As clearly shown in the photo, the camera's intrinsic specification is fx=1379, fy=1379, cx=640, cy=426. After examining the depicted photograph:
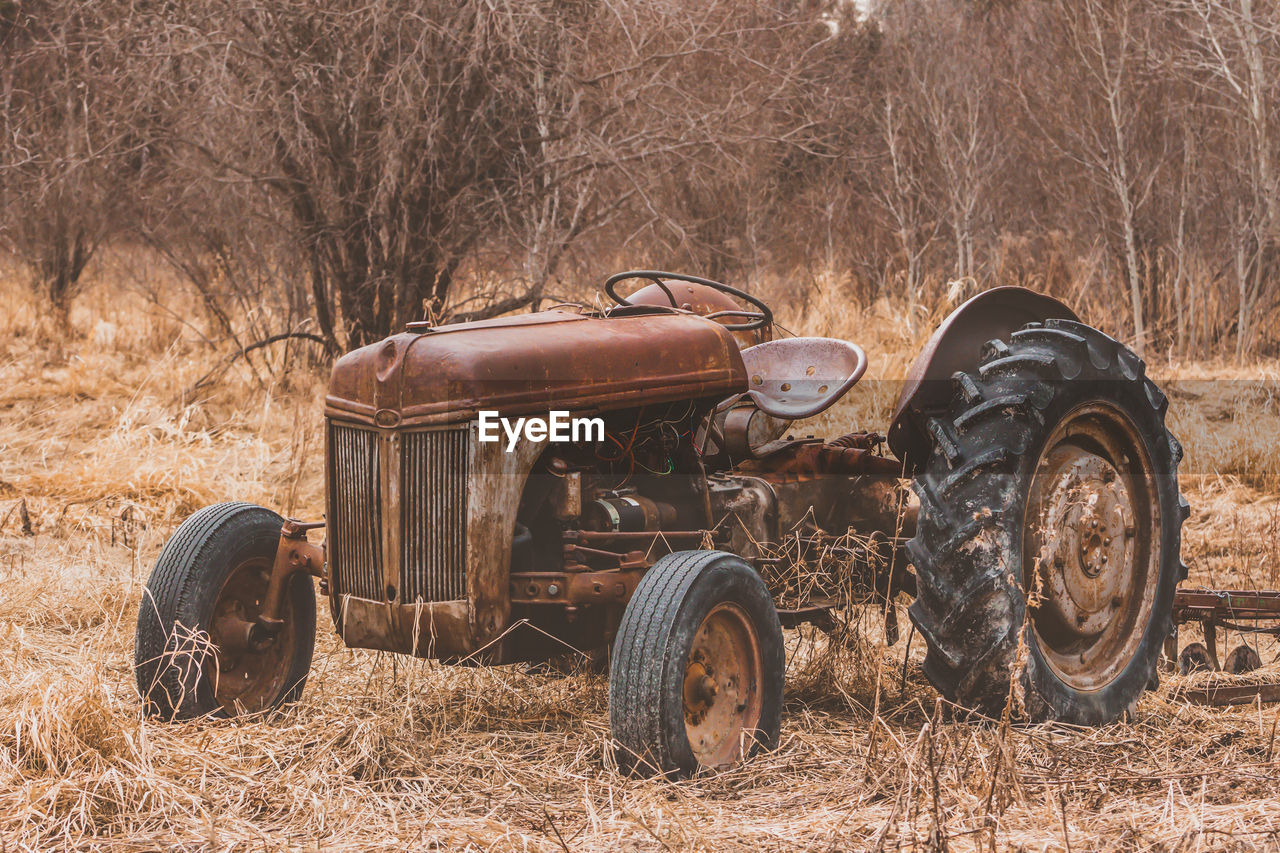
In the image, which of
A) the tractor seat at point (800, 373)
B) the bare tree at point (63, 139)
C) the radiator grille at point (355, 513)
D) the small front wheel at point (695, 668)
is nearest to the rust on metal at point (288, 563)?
the radiator grille at point (355, 513)

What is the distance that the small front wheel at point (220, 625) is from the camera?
3.90 meters

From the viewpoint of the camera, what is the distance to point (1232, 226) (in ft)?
35.2

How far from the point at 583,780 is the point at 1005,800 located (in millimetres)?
1026

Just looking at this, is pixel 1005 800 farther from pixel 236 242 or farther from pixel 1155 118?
pixel 1155 118

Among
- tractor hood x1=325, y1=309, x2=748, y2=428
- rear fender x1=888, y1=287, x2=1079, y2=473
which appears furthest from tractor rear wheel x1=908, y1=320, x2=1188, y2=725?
tractor hood x1=325, y1=309, x2=748, y2=428

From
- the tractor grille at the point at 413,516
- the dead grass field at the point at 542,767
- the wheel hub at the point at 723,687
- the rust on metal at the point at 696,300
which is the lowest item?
the dead grass field at the point at 542,767

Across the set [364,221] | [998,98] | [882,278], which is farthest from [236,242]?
[998,98]

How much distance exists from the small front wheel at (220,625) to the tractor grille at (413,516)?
50cm

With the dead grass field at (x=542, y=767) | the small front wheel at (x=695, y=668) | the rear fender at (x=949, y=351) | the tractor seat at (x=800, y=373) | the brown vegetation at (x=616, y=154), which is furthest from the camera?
the brown vegetation at (x=616, y=154)

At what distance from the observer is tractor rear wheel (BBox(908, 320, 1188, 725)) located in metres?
3.60

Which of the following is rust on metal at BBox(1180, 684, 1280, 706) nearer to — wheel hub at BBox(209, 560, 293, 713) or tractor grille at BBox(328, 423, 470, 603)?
tractor grille at BBox(328, 423, 470, 603)

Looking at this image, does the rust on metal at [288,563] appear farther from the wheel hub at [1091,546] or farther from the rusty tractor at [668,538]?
the wheel hub at [1091,546]

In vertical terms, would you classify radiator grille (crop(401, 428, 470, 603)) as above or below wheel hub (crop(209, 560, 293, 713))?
above

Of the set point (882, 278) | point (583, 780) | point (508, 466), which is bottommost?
point (583, 780)
